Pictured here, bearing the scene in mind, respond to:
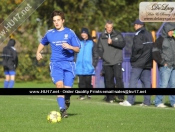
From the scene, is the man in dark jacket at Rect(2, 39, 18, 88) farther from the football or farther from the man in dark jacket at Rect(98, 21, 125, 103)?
the football

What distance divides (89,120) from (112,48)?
6.40 metres

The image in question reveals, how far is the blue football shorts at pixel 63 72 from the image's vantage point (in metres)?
12.7

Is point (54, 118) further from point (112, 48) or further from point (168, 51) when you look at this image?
point (112, 48)

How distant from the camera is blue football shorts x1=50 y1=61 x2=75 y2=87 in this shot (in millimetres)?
12719

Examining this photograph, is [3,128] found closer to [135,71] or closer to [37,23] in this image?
[135,71]

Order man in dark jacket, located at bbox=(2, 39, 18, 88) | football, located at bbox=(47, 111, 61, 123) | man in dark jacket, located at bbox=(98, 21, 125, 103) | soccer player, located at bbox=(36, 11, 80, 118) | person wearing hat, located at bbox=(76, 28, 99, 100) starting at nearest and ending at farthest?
football, located at bbox=(47, 111, 61, 123) < soccer player, located at bbox=(36, 11, 80, 118) < man in dark jacket, located at bbox=(98, 21, 125, 103) < person wearing hat, located at bbox=(76, 28, 99, 100) < man in dark jacket, located at bbox=(2, 39, 18, 88)

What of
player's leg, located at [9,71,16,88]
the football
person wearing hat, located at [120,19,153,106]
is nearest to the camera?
the football

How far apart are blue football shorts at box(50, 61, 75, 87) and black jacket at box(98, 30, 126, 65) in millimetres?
5312

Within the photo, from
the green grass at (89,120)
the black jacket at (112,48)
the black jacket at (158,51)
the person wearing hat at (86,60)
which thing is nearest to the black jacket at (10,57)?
the person wearing hat at (86,60)

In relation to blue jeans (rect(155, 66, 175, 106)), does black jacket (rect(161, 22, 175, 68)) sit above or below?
above

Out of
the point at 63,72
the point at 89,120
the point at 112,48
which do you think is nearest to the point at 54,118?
the point at 89,120

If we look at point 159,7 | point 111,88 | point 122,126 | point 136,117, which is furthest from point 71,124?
point 159,7

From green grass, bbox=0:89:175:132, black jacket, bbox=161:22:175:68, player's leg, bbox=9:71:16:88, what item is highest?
black jacket, bbox=161:22:175:68

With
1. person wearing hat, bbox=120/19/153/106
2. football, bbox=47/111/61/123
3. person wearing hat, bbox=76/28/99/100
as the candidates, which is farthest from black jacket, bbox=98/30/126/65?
football, bbox=47/111/61/123
